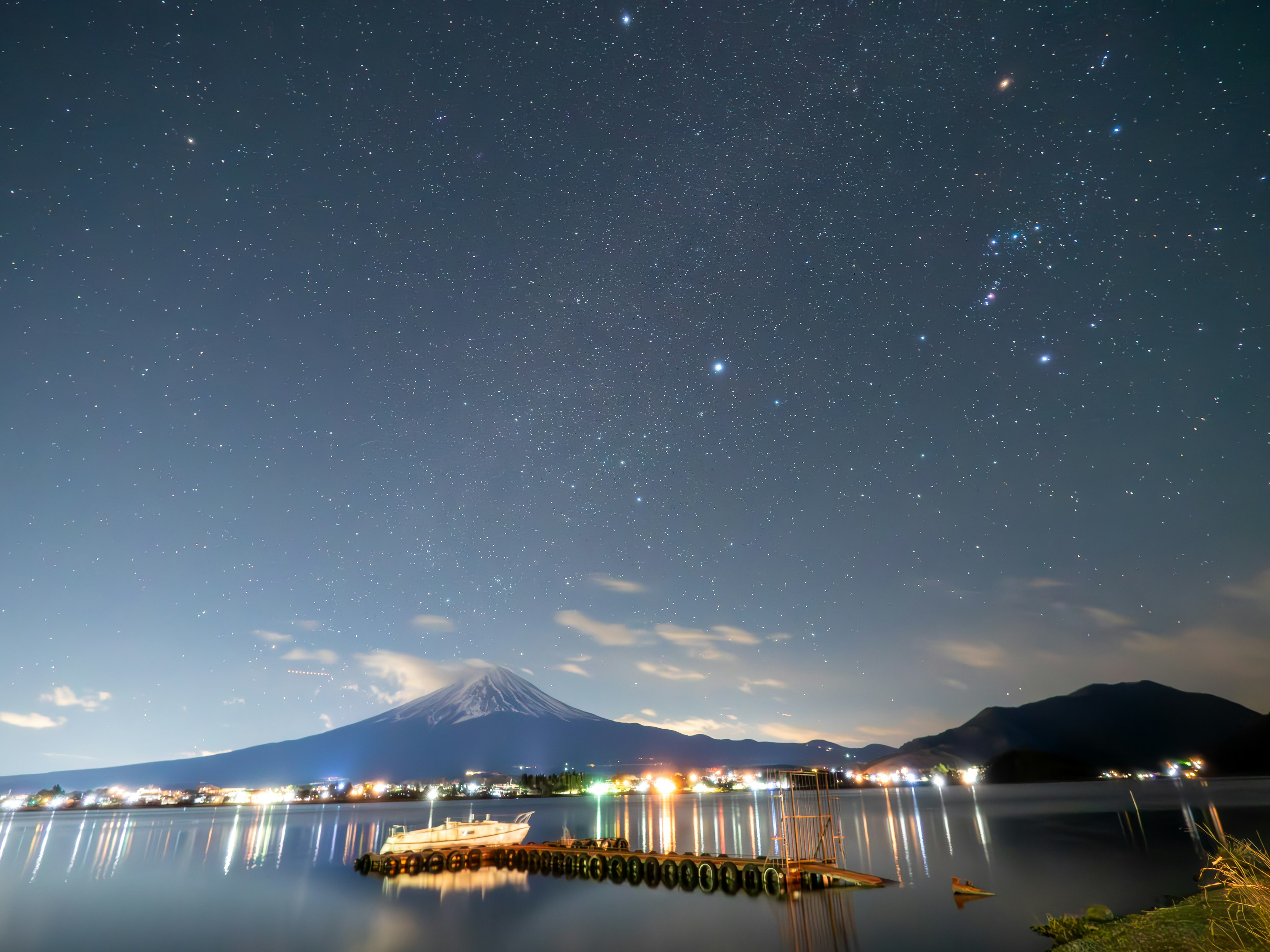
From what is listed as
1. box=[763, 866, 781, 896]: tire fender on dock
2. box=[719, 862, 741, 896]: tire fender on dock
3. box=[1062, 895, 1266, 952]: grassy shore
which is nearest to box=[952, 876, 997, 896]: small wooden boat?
box=[1062, 895, 1266, 952]: grassy shore

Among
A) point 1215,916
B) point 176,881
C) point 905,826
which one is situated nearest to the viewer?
point 1215,916

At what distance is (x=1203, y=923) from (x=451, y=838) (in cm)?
4857

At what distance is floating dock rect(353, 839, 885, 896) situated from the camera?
3575cm

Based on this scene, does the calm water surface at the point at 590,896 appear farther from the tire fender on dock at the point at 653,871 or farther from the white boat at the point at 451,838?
the white boat at the point at 451,838

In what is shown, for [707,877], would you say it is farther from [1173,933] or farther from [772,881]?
[1173,933]

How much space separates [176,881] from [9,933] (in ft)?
66.0

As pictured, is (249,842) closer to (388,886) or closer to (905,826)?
(388,886)

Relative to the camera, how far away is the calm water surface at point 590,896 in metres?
30.1

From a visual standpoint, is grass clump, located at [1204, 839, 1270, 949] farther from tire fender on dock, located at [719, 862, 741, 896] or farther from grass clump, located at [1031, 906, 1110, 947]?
tire fender on dock, located at [719, 862, 741, 896]

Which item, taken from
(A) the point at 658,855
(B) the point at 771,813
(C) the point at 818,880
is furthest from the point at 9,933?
(B) the point at 771,813

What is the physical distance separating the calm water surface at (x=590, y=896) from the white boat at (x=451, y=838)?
3.90 meters

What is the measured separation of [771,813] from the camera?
428 ft

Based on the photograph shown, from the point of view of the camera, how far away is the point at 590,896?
128ft

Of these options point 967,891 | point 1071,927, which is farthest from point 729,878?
point 1071,927
